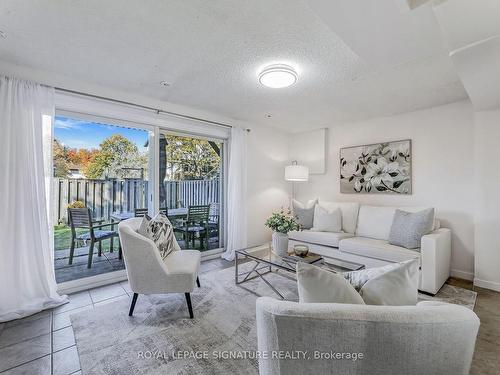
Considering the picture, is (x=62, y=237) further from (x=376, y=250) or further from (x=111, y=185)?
(x=376, y=250)

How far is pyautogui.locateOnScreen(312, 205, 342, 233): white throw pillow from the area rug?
1.34 metres

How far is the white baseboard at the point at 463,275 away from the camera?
9.71 ft

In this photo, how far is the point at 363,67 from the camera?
7.28 ft

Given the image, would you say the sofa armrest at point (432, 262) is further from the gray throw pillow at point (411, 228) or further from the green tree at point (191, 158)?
the green tree at point (191, 158)

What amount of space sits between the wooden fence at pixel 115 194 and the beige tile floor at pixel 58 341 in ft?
3.30

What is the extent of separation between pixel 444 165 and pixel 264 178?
2.68m

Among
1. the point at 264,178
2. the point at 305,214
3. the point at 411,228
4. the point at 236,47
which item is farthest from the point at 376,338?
the point at 264,178

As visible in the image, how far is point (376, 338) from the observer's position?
0.68 metres

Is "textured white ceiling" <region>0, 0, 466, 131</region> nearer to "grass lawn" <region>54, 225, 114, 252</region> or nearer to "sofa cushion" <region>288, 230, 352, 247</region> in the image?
"grass lawn" <region>54, 225, 114, 252</region>

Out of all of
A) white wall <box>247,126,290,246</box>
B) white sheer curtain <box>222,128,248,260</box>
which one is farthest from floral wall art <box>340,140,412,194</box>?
white sheer curtain <box>222,128,248,260</box>

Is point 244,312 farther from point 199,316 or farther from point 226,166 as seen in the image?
point 226,166

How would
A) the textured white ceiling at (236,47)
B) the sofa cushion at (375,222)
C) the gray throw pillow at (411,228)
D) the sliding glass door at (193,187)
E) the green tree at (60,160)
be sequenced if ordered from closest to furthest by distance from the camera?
the textured white ceiling at (236,47)
the green tree at (60,160)
the gray throw pillow at (411,228)
the sofa cushion at (375,222)
the sliding glass door at (193,187)

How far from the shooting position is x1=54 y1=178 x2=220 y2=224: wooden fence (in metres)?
2.67

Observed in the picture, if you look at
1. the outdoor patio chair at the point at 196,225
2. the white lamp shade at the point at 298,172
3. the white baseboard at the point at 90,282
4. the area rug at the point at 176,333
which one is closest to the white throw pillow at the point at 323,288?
the area rug at the point at 176,333
